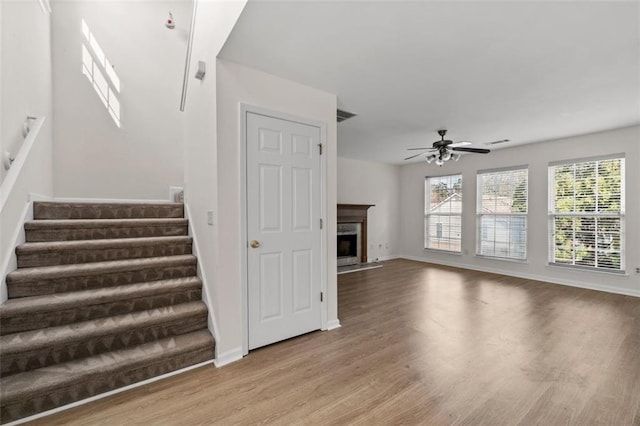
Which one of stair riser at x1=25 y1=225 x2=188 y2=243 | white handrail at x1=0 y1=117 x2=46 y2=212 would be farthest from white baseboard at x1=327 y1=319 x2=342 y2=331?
white handrail at x1=0 y1=117 x2=46 y2=212

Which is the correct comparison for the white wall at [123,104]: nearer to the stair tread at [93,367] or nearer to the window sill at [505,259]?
the stair tread at [93,367]

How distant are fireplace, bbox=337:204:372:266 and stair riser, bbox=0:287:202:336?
13.2 feet

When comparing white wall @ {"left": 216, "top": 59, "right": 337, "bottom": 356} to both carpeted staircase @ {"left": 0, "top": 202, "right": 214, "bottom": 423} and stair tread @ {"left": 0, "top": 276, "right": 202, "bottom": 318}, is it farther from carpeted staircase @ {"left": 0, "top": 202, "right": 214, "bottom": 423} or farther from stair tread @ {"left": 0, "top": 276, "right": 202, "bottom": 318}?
stair tread @ {"left": 0, "top": 276, "right": 202, "bottom": 318}

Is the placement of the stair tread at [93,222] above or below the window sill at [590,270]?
above

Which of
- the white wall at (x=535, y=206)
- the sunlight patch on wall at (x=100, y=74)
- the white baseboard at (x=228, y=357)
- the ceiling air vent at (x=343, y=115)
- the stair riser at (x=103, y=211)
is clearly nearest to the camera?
the white baseboard at (x=228, y=357)

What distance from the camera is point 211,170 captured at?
2422mm

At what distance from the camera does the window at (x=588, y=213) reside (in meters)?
4.24

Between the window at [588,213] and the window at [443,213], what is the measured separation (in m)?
1.74

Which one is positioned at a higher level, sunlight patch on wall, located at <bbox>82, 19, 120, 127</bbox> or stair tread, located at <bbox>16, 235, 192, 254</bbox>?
sunlight patch on wall, located at <bbox>82, 19, 120, 127</bbox>

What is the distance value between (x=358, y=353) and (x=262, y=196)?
170cm

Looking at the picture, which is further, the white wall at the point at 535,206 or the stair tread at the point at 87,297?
the white wall at the point at 535,206

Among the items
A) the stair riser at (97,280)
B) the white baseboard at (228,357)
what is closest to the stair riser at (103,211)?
the stair riser at (97,280)

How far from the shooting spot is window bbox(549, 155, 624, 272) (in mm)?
4242

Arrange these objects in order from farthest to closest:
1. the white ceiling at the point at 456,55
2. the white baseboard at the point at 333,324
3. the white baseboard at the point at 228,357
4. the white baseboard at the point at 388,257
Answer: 1. the white baseboard at the point at 388,257
2. the white baseboard at the point at 333,324
3. the white baseboard at the point at 228,357
4. the white ceiling at the point at 456,55
